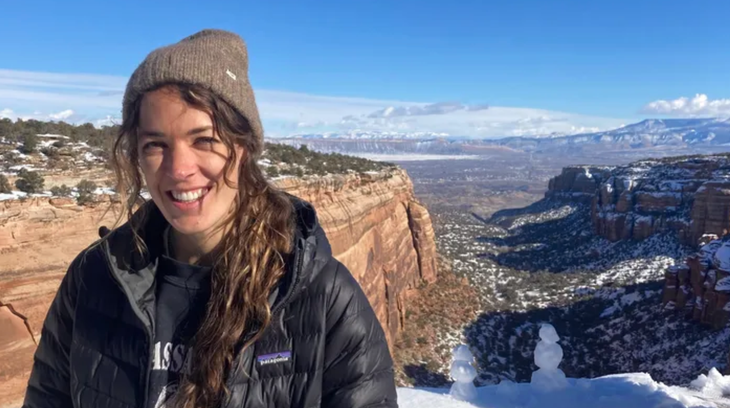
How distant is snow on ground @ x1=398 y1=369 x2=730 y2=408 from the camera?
6.98m

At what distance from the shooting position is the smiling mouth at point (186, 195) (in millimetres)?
2118

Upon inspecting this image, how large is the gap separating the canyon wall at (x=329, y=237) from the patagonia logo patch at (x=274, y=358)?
4.27 m

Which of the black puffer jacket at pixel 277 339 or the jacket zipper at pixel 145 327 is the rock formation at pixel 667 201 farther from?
the jacket zipper at pixel 145 327

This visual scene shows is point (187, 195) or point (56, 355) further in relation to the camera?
point (56, 355)

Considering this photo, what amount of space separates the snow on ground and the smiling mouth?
591cm

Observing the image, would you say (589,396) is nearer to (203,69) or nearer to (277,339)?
(277,339)

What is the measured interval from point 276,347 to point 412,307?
102ft

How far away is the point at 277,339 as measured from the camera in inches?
83.7

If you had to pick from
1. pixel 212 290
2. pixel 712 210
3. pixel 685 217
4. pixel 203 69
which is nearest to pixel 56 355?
pixel 212 290

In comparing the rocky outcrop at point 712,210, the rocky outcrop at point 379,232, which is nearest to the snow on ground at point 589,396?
the rocky outcrop at point 379,232

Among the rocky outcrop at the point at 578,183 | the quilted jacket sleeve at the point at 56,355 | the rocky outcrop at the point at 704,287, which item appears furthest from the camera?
the rocky outcrop at the point at 578,183

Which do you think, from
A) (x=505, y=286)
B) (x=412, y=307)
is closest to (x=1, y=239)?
(x=412, y=307)

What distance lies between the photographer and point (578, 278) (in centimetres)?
4553

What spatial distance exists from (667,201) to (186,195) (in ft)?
202
